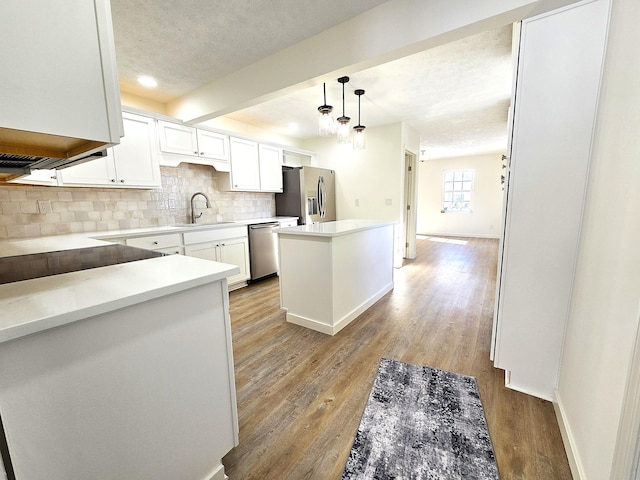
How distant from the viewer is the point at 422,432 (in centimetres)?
136

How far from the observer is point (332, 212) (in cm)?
514

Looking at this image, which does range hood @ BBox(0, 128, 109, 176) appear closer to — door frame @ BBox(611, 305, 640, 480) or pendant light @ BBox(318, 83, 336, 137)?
door frame @ BBox(611, 305, 640, 480)

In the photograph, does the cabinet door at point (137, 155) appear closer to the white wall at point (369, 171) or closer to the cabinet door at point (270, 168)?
the cabinet door at point (270, 168)

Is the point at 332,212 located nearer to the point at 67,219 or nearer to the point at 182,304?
the point at 67,219

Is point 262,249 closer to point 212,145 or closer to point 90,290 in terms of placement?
point 212,145

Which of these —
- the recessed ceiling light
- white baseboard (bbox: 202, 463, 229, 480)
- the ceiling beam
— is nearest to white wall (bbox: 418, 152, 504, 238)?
the ceiling beam

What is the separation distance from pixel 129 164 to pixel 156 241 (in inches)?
33.5

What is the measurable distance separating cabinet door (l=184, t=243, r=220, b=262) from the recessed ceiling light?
1.75 meters

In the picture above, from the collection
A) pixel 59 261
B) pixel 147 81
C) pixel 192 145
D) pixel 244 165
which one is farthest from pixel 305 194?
pixel 59 261

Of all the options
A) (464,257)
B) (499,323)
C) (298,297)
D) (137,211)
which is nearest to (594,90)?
(499,323)

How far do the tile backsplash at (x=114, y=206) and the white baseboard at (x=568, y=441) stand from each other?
12.4ft

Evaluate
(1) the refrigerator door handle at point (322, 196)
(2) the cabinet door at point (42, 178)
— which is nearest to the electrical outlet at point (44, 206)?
(2) the cabinet door at point (42, 178)

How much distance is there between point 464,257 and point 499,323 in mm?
4039

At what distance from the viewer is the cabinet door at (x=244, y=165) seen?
3.75m
